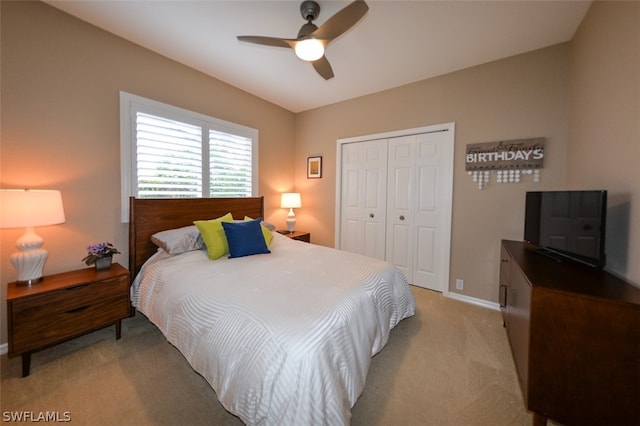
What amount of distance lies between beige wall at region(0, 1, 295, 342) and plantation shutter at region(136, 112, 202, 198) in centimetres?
22

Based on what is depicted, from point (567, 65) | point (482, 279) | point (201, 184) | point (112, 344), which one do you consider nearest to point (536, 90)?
point (567, 65)

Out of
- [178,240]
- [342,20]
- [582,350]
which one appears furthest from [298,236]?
[582,350]

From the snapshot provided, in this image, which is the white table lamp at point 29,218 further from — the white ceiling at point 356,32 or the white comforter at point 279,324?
the white ceiling at point 356,32

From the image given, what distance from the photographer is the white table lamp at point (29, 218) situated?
5.33 ft

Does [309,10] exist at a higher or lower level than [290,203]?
higher

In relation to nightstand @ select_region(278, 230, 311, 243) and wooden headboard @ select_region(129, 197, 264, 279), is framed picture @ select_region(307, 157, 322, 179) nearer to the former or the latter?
nightstand @ select_region(278, 230, 311, 243)

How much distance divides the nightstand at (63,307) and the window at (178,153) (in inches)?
29.0

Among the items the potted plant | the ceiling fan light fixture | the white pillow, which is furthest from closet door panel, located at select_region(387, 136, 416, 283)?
the potted plant

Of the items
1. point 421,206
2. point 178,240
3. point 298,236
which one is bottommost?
point 298,236

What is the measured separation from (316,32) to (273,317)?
1877mm

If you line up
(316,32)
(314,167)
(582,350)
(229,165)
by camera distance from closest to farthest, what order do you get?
(582,350)
(316,32)
(229,165)
(314,167)

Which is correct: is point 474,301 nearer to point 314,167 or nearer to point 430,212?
point 430,212

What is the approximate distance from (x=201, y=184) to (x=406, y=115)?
2868 mm

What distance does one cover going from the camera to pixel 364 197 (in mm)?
3793
